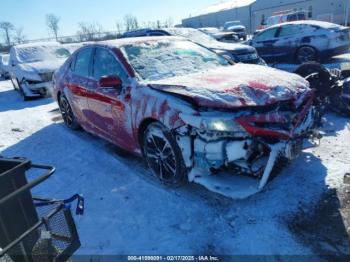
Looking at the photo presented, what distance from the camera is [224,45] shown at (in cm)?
1028

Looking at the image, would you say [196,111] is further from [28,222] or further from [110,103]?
[28,222]


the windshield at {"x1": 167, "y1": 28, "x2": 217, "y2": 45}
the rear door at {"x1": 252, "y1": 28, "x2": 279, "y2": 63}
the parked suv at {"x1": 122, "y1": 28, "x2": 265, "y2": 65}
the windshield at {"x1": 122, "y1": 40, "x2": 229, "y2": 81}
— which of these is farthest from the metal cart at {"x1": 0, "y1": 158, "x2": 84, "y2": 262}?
the rear door at {"x1": 252, "y1": 28, "x2": 279, "y2": 63}

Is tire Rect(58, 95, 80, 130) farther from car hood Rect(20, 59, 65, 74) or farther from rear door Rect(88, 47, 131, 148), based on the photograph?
car hood Rect(20, 59, 65, 74)

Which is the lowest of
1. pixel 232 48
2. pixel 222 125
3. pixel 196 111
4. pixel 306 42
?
pixel 222 125

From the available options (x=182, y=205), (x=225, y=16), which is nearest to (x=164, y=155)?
(x=182, y=205)

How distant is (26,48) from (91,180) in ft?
29.7

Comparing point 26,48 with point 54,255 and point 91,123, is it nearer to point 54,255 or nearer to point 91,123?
point 91,123

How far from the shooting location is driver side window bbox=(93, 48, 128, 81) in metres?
4.21

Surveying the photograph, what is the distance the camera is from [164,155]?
3662 millimetres

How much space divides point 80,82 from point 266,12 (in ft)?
128

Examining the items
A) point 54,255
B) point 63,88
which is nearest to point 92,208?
point 54,255

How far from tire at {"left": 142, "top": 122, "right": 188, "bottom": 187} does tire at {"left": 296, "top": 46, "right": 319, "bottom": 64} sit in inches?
357

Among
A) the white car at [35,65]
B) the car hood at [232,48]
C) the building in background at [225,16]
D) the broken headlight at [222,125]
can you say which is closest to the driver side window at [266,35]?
the car hood at [232,48]

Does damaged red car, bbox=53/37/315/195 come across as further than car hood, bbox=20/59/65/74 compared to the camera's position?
No
